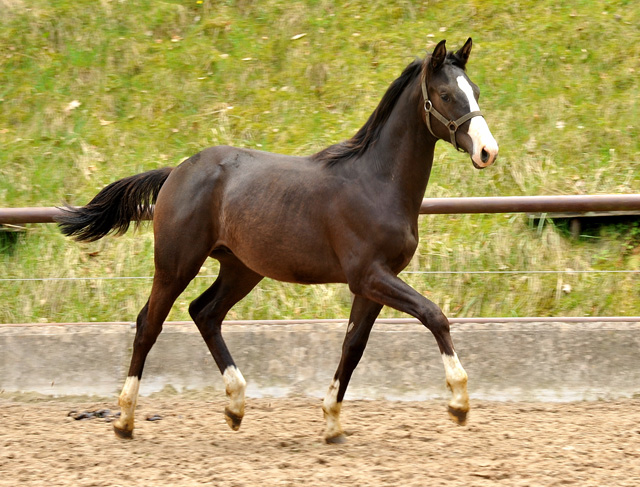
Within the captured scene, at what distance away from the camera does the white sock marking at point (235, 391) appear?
4785 mm

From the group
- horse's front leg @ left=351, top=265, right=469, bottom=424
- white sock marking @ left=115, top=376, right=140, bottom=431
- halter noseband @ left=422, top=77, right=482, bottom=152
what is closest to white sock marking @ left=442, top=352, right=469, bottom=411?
horse's front leg @ left=351, top=265, right=469, bottom=424

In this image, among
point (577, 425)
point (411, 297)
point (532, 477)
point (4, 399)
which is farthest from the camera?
point (4, 399)

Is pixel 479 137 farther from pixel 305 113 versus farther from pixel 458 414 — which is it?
pixel 305 113

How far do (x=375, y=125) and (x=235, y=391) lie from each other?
187 cm

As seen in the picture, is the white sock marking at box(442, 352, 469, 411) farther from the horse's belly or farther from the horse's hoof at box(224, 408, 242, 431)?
the horse's hoof at box(224, 408, 242, 431)

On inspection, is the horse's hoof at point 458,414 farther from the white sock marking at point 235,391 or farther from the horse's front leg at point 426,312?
the white sock marking at point 235,391

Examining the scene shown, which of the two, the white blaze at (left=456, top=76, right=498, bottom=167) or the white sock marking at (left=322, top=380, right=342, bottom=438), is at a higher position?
the white blaze at (left=456, top=76, right=498, bottom=167)

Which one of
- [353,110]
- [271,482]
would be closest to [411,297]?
[271,482]

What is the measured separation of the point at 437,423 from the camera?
16.0ft

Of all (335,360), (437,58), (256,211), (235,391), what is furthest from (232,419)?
(437,58)

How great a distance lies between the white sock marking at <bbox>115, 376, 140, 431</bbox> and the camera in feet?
15.4

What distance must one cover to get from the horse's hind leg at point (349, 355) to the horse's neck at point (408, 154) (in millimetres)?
691

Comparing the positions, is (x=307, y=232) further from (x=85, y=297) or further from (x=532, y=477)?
(x=85, y=297)

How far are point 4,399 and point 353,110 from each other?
16.5ft
